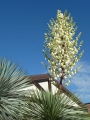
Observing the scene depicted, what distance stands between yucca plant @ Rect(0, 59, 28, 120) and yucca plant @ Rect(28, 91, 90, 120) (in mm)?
390

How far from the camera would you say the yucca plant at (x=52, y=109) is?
11.0m

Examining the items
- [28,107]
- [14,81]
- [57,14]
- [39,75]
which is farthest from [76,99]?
[39,75]

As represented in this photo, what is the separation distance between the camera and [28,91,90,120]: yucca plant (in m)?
11.0

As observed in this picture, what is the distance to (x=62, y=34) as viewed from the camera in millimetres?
13008

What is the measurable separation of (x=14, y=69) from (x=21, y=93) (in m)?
1.00

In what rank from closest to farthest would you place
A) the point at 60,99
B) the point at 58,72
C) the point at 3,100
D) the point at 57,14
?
the point at 60,99 < the point at 3,100 < the point at 58,72 < the point at 57,14

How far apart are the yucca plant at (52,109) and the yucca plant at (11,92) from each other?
39 cm

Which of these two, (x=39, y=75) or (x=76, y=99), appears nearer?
(x=76, y=99)

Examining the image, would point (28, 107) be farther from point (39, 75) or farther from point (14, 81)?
point (39, 75)

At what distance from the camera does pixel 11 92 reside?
480 inches

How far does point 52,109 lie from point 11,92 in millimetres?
1997

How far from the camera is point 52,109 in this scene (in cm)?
1099

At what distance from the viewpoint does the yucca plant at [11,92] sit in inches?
448

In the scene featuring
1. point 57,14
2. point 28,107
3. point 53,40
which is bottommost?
point 28,107
